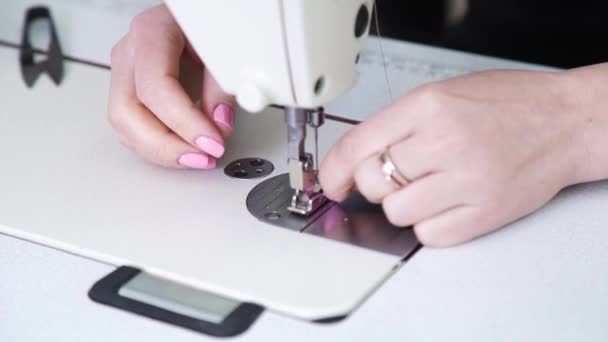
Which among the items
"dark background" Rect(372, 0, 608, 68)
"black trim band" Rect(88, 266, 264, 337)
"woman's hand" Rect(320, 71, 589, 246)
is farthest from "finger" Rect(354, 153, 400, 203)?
"dark background" Rect(372, 0, 608, 68)

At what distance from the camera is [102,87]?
1543mm

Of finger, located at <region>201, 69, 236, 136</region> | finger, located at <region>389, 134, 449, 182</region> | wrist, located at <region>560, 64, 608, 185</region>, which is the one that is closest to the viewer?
finger, located at <region>389, 134, 449, 182</region>

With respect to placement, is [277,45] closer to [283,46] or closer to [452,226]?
[283,46]

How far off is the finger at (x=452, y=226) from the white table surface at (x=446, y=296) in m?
0.01

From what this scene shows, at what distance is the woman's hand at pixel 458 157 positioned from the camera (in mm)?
1039

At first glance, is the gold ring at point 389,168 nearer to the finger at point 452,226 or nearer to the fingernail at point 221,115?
the finger at point 452,226

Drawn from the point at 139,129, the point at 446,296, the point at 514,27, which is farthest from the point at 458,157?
the point at 514,27

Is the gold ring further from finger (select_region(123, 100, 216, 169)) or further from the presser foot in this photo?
finger (select_region(123, 100, 216, 169))

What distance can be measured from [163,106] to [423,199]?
1.28ft

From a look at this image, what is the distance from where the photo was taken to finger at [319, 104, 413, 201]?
1055 mm

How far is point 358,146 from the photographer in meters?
1.07

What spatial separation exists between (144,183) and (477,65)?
2.15 feet

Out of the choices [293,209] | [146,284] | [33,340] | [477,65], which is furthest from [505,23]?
[33,340]

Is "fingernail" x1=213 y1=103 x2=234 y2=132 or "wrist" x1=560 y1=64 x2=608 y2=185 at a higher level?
"fingernail" x1=213 y1=103 x2=234 y2=132
